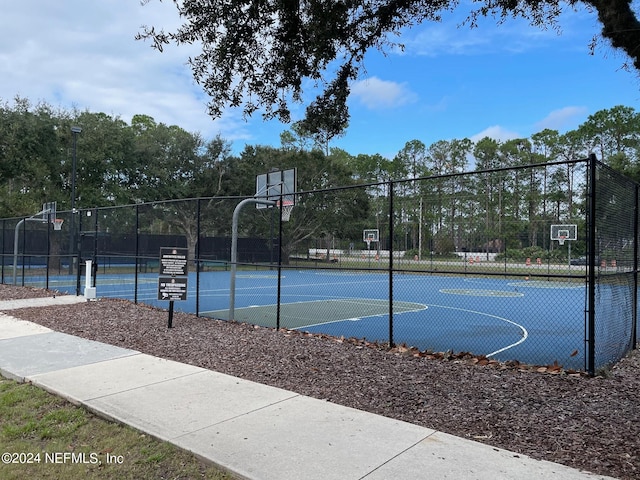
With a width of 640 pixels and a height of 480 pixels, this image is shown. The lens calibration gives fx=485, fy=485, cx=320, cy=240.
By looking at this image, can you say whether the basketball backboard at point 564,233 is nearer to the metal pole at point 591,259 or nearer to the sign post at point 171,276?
the metal pole at point 591,259

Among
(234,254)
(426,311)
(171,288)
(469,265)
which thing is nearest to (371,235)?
(234,254)

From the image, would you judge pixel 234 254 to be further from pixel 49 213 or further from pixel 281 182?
pixel 49 213

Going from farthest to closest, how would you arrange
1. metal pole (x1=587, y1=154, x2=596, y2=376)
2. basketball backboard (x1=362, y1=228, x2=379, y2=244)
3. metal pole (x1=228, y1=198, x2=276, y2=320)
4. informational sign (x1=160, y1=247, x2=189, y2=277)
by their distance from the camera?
basketball backboard (x1=362, y1=228, x2=379, y2=244), metal pole (x1=228, y1=198, x2=276, y2=320), informational sign (x1=160, y1=247, x2=189, y2=277), metal pole (x1=587, y1=154, x2=596, y2=376)

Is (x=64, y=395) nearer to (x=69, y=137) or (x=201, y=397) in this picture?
(x=201, y=397)

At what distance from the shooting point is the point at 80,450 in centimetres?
414

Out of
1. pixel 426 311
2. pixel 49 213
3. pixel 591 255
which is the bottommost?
pixel 426 311

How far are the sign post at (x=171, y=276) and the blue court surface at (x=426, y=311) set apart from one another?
9.34 feet

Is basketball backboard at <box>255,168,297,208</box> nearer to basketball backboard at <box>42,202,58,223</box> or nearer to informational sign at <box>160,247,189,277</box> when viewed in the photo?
informational sign at <box>160,247,189,277</box>

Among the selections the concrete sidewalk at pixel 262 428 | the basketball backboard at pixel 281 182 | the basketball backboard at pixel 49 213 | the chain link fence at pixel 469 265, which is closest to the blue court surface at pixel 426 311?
the chain link fence at pixel 469 265

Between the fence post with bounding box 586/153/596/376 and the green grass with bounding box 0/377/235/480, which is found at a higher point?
the fence post with bounding box 586/153/596/376

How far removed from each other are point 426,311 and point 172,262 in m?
9.47

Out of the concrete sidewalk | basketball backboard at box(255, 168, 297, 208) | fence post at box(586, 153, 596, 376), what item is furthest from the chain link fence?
the concrete sidewalk

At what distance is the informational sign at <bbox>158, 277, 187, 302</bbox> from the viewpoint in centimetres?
969

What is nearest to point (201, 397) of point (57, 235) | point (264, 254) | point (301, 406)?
point (301, 406)
